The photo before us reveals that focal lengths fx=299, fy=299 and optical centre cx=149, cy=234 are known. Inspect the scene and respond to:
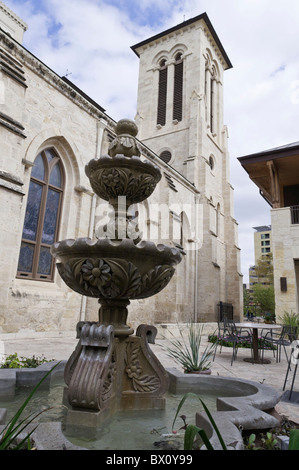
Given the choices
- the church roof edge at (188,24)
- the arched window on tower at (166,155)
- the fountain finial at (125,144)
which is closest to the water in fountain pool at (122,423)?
the fountain finial at (125,144)

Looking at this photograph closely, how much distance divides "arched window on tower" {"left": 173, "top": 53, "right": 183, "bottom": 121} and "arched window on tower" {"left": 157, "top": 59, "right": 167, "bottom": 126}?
984mm

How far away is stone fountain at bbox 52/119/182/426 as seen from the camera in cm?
260

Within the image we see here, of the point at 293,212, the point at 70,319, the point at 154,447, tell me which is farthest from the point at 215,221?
the point at 154,447

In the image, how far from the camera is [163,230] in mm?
15859

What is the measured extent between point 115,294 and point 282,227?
1274 centimetres

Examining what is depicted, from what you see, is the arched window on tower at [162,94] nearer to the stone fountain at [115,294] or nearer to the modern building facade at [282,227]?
the modern building facade at [282,227]

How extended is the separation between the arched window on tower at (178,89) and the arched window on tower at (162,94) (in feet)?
3.23

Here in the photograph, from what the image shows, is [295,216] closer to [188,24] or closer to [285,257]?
[285,257]

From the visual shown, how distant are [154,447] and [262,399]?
45.3 inches

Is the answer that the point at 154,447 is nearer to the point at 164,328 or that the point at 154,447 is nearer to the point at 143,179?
the point at 143,179

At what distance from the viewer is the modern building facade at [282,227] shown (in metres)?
12.9

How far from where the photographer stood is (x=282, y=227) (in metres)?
13.9

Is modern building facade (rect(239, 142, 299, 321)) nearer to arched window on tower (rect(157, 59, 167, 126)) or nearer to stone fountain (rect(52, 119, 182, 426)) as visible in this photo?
stone fountain (rect(52, 119, 182, 426))

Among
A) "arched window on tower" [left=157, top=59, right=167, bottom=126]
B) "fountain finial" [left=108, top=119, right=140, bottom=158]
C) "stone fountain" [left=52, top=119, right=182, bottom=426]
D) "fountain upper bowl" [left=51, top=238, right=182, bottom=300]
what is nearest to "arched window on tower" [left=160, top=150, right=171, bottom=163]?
"arched window on tower" [left=157, top=59, right=167, bottom=126]
